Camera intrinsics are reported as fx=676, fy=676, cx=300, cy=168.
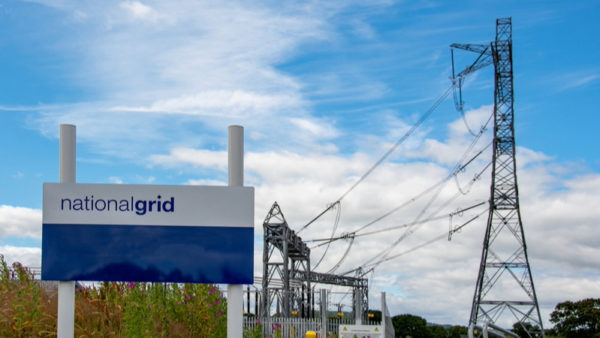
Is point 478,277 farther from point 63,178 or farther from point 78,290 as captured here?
point 63,178

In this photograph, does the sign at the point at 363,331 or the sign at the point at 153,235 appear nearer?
the sign at the point at 153,235

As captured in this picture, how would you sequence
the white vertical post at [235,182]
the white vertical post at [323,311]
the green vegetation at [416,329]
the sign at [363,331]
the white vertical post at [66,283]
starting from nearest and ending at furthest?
the white vertical post at [235,182] → the white vertical post at [66,283] → the sign at [363,331] → the white vertical post at [323,311] → the green vegetation at [416,329]

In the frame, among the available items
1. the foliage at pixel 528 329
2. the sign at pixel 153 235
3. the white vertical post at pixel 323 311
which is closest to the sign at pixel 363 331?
the white vertical post at pixel 323 311

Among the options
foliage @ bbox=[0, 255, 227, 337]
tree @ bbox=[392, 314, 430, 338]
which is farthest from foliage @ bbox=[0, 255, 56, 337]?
tree @ bbox=[392, 314, 430, 338]

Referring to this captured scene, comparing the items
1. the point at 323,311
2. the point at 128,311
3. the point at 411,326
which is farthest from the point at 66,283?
the point at 411,326

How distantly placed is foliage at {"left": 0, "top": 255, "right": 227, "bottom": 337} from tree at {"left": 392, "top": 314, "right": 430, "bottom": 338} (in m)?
80.2

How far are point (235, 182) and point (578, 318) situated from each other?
5685cm

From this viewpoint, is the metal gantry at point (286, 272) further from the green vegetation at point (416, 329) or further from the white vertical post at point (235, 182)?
the green vegetation at point (416, 329)

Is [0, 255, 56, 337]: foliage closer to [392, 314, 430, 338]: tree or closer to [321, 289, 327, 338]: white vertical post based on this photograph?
[321, 289, 327, 338]: white vertical post

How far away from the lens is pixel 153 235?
1068 cm

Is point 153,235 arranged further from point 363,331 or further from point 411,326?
point 411,326

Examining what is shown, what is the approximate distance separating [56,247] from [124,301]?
9.57 feet

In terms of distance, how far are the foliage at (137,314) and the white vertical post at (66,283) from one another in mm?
1179

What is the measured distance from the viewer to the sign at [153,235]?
10.6 metres
